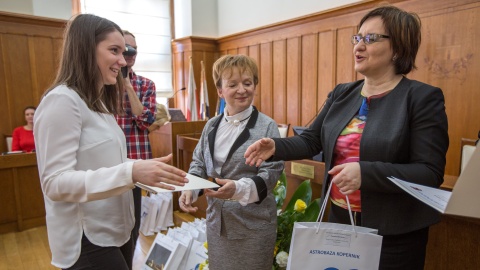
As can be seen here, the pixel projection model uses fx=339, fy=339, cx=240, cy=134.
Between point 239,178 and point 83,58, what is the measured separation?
69 centimetres

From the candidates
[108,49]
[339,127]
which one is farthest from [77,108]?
[339,127]

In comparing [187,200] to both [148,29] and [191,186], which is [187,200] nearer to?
[191,186]

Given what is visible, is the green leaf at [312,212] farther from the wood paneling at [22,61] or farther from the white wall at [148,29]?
the white wall at [148,29]

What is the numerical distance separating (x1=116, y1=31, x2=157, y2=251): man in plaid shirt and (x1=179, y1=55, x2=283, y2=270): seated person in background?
0.79 meters

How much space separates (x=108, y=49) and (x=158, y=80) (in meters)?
4.99

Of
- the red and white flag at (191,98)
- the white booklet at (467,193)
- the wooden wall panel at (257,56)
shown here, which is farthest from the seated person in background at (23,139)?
the white booklet at (467,193)

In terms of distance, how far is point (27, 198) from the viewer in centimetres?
354

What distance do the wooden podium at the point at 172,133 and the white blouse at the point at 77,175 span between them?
2.65 m

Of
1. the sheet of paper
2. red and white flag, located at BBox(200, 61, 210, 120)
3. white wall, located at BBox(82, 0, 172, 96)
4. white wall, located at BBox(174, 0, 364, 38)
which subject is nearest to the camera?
the sheet of paper

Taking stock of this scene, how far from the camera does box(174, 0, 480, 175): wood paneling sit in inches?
121

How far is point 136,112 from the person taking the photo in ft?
6.75

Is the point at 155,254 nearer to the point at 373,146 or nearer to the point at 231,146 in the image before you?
the point at 231,146

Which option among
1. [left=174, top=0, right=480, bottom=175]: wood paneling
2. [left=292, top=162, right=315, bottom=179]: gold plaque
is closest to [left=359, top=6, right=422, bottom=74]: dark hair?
[left=292, top=162, right=315, bottom=179]: gold plaque

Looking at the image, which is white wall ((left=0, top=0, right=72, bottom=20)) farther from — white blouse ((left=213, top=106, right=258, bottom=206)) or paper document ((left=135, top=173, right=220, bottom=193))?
paper document ((left=135, top=173, right=220, bottom=193))
